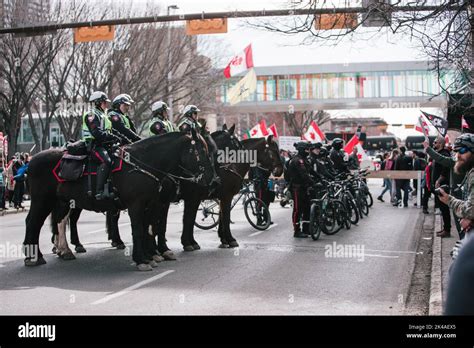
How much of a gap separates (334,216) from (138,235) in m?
6.64

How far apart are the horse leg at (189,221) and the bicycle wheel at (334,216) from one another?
11.7ft

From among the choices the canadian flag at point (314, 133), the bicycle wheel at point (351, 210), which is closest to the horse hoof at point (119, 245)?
the bicycle wheel at point (351, 210)

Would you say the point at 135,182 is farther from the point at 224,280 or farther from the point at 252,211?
the point at 252,211

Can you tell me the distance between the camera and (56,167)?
11.9m

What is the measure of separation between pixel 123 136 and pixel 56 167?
1302mm

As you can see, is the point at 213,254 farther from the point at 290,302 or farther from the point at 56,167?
the point at 290,302

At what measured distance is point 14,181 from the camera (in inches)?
1049

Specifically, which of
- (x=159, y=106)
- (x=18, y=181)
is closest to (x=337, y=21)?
(x=159, y=106)

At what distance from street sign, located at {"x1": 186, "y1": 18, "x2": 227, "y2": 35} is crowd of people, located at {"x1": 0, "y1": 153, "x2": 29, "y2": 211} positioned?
1140 centimetres

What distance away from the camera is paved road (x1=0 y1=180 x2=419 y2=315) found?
8.29 meters

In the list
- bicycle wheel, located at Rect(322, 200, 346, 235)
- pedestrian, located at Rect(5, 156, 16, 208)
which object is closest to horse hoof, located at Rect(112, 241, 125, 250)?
bicycle wheel, located at Rect(322, 200, 346, 235)

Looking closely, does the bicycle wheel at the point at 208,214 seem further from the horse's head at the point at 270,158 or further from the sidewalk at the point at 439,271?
the sidewalk at the point at 439,271

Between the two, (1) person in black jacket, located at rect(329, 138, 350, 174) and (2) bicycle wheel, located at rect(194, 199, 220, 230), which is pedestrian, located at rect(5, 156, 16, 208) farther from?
(1) person in black jacket, located at rect(329, 138, 350, 174)

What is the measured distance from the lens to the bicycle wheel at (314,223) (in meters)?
15.0
